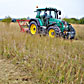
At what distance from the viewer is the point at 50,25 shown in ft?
24.8

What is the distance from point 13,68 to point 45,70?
2.72ft

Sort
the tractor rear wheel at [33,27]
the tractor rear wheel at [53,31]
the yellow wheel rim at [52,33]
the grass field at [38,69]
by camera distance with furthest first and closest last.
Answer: the tractor rear wheel at [33,27]
the yellow wheel rim at [52,33]
the tractor rear wheel at [53,31]
the grass field at [38,69]

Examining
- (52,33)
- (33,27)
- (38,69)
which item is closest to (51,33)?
(52,33)

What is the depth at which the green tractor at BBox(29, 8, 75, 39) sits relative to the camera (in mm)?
7249

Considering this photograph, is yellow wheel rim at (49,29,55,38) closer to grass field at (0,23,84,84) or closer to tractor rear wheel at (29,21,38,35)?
tractor rear wheel at (29,21,38,35)

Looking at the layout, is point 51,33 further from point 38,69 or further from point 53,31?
point 38,69

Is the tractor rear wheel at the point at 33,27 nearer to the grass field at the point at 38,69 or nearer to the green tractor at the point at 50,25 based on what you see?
the green tractor at the point at 50,25

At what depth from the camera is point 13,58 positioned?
3.91 meters

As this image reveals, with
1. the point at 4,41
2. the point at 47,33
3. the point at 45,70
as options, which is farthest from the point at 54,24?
the point at 45,70

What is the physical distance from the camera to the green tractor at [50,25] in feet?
23.8

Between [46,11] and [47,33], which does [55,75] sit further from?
[46,11]

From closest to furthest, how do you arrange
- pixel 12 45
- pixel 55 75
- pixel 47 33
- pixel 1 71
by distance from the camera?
pixel 55 75 < pixel 1 71 < pixel 12 45 < pixel 47 33

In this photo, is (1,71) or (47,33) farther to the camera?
(47,33)

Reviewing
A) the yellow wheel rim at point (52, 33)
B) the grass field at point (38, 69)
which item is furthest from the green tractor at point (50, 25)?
the grass field at point (38, 69)
